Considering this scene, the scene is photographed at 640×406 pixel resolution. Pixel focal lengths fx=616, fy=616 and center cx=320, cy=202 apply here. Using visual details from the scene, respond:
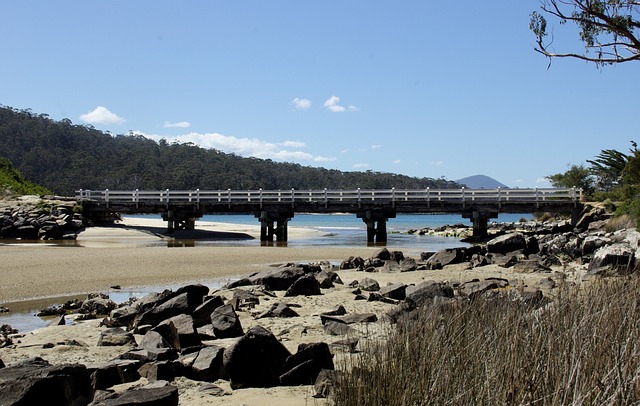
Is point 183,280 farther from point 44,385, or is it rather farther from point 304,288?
point 44,385

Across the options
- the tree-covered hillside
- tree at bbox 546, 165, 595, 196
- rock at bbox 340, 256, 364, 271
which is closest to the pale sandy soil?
rock at bbox 340, 256, 364, 271

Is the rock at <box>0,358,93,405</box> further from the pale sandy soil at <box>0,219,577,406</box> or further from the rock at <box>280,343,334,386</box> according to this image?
the rock at <box>280,343,334,386</box>

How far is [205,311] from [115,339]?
1615mm

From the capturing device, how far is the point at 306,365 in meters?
6.51

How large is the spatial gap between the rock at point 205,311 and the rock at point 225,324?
0.72 meters

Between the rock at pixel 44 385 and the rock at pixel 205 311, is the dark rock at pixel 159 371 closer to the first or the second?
the rock at pixel 44 385

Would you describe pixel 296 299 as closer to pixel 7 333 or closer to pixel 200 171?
pixel 7 333

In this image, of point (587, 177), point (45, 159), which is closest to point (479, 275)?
point (587, 177)

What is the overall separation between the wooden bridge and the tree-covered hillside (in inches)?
2616

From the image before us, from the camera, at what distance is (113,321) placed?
1022 centimetres

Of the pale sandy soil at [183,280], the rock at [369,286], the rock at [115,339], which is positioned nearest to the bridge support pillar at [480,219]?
the pale sandy soil at [183,280]

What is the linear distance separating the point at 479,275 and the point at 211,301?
8.91m

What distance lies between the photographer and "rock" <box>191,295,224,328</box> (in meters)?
9.90

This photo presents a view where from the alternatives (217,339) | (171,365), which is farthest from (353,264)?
(171,365)
